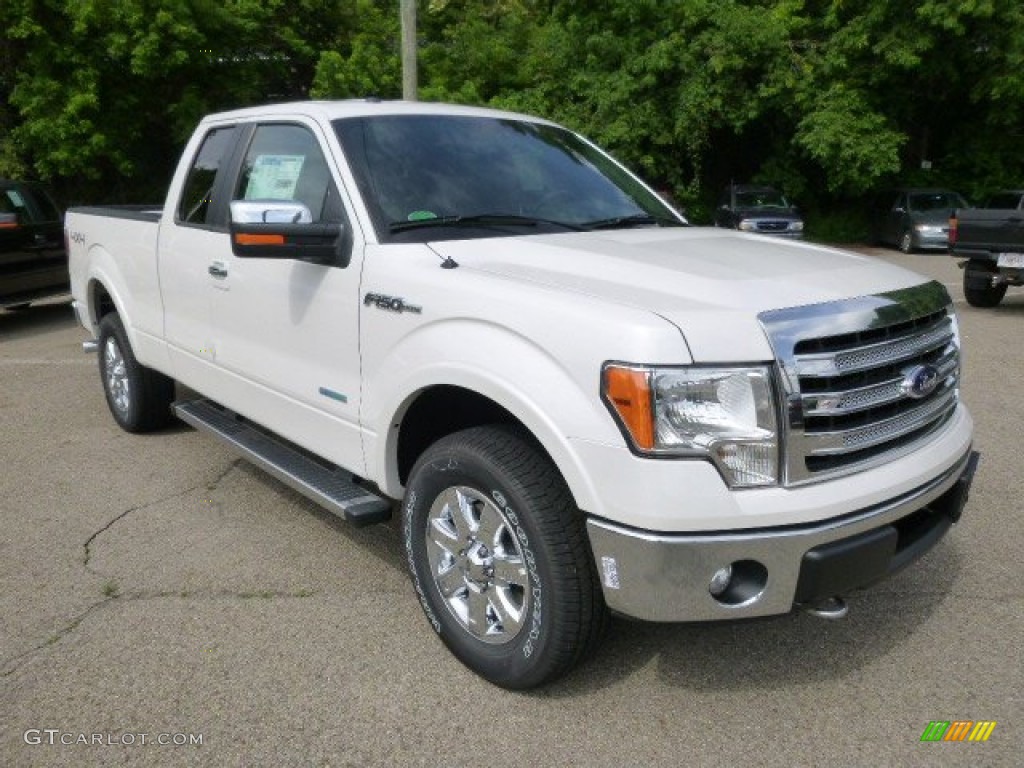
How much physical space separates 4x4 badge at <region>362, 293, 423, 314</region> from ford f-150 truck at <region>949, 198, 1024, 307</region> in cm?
991

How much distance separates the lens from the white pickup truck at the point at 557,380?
248 centimetres

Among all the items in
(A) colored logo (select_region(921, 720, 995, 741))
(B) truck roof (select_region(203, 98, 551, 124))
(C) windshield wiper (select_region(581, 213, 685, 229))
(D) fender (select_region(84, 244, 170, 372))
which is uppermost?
(B) truck roof (select_region(203, 98, 551, 124))

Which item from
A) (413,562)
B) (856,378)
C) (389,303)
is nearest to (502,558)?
(413,562)

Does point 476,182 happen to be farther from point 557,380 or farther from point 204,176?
point 204,176

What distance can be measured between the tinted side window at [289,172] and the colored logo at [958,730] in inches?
107

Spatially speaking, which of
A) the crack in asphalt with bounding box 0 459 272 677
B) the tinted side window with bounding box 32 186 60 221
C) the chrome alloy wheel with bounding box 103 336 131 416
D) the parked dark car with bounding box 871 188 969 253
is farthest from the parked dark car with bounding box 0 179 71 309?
the parked dark car with bounding box 871 188 969 253

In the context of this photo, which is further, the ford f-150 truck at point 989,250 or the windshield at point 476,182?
the ford f-150 truck at point 989,250

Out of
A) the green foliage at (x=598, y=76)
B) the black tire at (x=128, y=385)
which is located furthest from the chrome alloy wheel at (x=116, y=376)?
the green foliage at (x=598, y=76)

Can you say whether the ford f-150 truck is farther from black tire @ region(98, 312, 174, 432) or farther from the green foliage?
the green foliage

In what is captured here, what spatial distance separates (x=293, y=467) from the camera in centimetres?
391

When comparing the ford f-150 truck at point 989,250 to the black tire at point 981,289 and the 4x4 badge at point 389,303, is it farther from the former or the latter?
the 4x4 badge at point 389,303

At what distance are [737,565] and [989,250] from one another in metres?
10.2

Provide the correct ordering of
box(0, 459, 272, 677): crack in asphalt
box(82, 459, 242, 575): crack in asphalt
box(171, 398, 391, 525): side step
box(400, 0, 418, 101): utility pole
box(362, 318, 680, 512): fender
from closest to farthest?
box(362, 318, 680, 512): fender, box(0, 459, 272, 677): crack in asphalt, box(171, 398, 391, 525): side step, box(82, 459, 242, 575): crack in asphalt, box(400, 0, 418, 101): utility pole

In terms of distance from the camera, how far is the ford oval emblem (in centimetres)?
282
